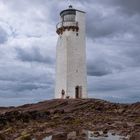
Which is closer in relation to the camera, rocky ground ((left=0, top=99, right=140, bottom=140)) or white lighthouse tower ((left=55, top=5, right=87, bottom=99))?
rocky ground ((left=0, top=99, right=140, bottom=140))

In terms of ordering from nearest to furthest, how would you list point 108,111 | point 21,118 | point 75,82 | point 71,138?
point 71,138 < point 21,118 < point 108,111 < point 75,82

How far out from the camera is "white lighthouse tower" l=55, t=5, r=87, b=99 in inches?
1859

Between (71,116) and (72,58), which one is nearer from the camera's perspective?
(71,116)

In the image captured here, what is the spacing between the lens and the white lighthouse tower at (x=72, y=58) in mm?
47219

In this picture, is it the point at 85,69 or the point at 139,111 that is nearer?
the point at 139,111

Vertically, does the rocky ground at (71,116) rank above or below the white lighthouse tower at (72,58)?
below

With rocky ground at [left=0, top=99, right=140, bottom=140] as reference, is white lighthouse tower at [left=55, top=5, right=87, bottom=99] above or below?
above

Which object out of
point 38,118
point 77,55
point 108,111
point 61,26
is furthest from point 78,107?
point 61,26

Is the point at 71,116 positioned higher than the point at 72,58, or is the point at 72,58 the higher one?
the point at 72,58

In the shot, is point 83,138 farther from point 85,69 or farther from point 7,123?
point 85,69

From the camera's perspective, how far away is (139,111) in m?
31.2

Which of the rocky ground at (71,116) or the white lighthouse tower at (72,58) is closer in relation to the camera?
the rocky ground at (71,116)

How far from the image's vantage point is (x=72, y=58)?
47.9 metres

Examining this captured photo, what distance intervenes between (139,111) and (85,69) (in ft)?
60.1
